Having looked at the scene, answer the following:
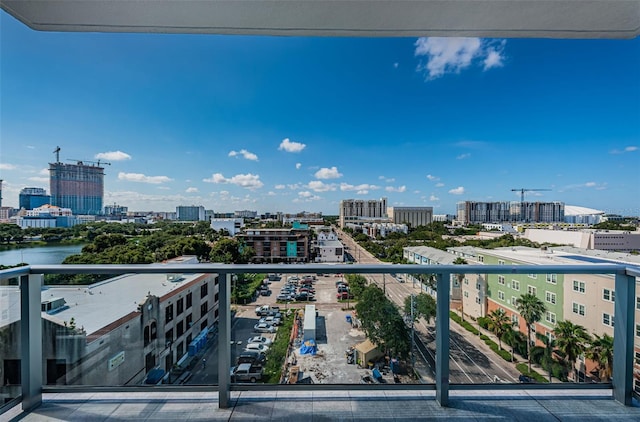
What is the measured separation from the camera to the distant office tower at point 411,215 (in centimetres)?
633

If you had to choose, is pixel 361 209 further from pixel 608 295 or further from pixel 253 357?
pixel 253 357

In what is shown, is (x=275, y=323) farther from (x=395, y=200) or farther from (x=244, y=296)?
(x=395, y=200)

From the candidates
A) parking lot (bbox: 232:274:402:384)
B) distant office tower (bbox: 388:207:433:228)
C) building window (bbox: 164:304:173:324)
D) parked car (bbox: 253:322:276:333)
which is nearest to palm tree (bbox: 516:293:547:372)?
parking lot (bbox: 232:274:402:384)

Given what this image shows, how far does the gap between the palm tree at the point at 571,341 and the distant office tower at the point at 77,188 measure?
21.9ft

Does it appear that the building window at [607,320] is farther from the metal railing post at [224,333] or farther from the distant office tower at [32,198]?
the distant office tower at [32,198]

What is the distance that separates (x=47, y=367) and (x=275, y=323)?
1.29 m

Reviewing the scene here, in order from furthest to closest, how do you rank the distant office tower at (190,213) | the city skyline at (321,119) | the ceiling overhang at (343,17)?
the distant office tower at (190,213)
the city skyline at (321,119)
the ceiling overhang at (343,17)

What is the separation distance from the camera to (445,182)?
7.96 meters

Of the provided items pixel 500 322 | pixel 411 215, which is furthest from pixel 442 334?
pixel 411 215

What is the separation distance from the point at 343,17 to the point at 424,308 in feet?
6.52

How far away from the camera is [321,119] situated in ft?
22.8

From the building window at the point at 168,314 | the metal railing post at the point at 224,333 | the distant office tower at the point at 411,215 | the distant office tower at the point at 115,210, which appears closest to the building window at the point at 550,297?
the metal railing post at the point at 224,333

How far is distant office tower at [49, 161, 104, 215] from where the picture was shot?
490 centimetres

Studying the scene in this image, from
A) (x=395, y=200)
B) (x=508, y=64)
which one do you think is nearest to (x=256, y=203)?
(x=395, y=200)
